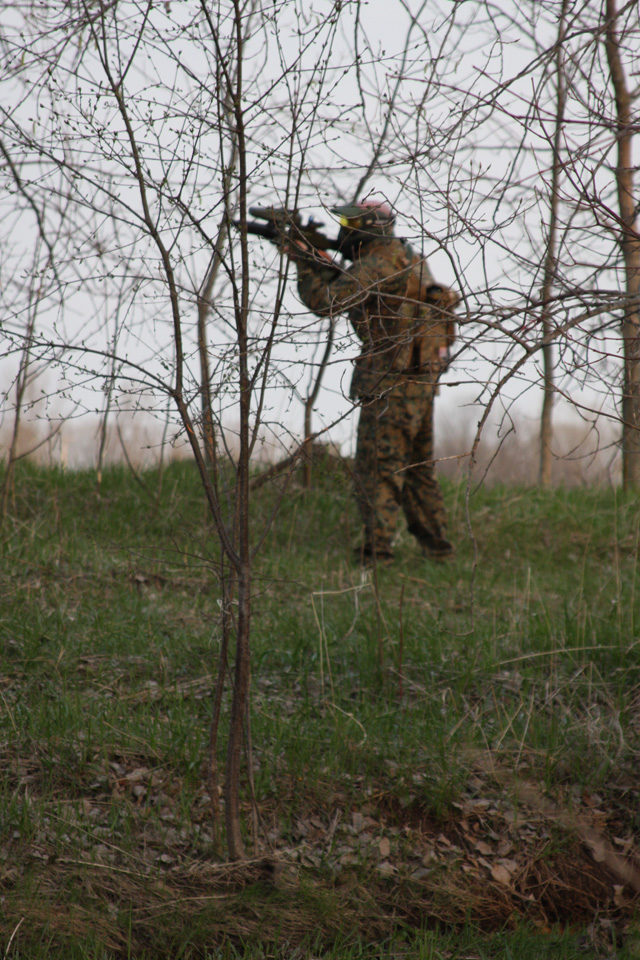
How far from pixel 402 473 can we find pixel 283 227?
11.4 feet

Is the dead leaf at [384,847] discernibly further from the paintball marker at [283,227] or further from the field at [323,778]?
the paintball marker at [283,227]

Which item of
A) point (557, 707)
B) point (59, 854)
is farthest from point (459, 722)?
point (59, 854)

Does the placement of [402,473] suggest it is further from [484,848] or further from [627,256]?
[484,848]

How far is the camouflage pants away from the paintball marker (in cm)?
139

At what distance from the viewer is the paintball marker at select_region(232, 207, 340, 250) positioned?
230 centimetres

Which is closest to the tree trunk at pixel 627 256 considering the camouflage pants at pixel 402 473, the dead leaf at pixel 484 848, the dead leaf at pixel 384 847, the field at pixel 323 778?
the field at pixel 323 778

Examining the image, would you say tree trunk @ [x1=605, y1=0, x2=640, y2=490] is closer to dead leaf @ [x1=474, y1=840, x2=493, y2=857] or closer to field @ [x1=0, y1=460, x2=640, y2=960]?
field @ [x1=0, y1=460, x2=640, y2=960]

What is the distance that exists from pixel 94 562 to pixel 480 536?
350 centimetres

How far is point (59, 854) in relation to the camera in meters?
2.39

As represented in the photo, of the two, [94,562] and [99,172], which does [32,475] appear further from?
[99,172]

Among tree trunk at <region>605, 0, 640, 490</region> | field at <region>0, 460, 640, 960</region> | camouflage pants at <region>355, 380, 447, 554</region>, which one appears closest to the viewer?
tree trunk at <region>605, 0, 640, 490</region>

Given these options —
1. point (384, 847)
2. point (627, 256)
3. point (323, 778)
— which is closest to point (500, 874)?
point (384, 847)

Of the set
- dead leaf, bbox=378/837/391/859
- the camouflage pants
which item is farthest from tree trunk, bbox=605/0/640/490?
the camouflage pants

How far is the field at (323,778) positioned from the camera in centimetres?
231
